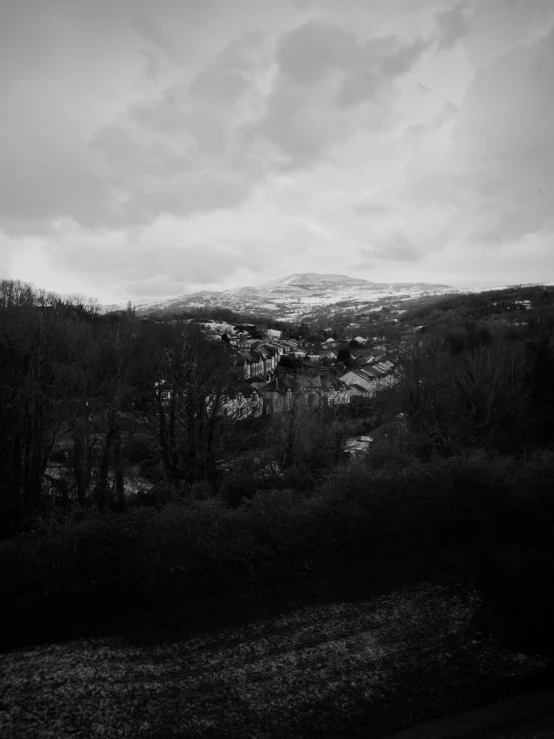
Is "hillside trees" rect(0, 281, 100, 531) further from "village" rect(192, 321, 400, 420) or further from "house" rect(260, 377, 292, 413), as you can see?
"house" rect(260, 377, 292, 413)

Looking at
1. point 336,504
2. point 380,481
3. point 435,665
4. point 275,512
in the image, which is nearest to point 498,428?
point 380,481

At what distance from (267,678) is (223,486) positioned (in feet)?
31.0

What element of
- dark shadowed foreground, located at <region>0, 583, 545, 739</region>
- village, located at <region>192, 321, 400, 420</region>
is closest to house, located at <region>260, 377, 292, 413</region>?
village, located at <region>192, 321, 400, 420</region>

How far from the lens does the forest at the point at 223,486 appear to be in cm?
1001

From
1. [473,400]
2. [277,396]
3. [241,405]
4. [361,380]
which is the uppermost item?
[241,405]

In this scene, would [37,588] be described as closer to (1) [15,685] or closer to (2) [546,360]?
(1) [15,685]

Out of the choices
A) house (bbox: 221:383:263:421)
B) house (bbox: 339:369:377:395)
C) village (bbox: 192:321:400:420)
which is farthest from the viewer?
house (bbox: 339:369:377:395)

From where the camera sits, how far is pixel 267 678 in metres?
7.25

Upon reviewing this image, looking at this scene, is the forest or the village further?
the village

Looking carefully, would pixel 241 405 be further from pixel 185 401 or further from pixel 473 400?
pixel 473 400

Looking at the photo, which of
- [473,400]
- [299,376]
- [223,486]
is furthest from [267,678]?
[299,376]

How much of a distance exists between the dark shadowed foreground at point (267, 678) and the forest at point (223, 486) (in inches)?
48.8

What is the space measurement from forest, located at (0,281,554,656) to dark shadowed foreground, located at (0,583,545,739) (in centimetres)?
124

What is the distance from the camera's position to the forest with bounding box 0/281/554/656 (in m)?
10.0
